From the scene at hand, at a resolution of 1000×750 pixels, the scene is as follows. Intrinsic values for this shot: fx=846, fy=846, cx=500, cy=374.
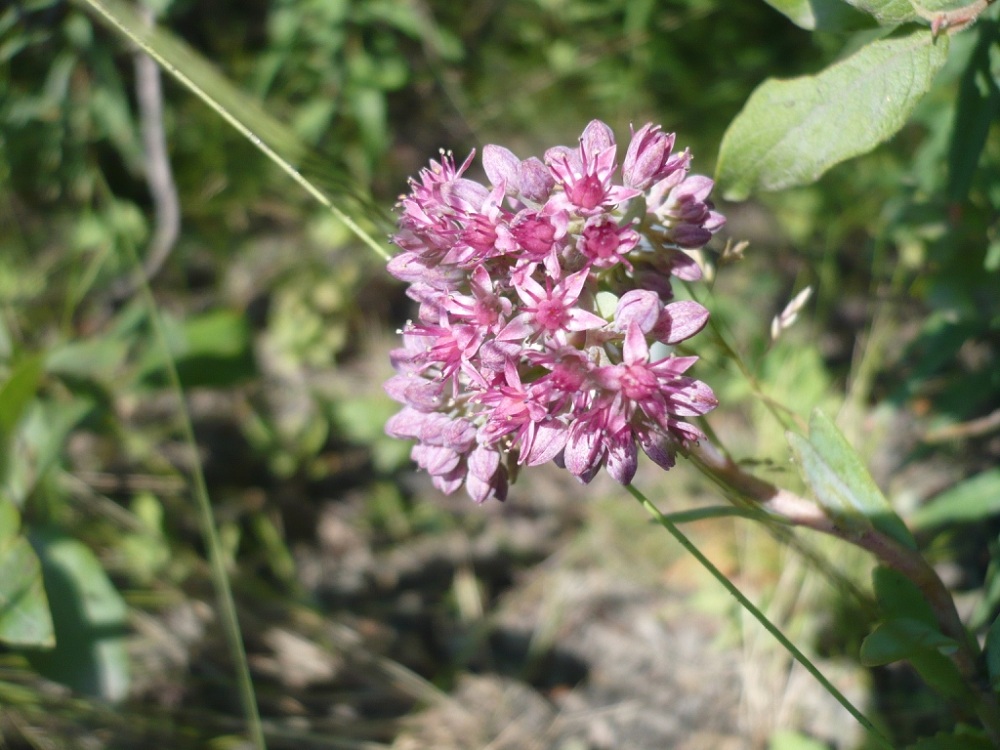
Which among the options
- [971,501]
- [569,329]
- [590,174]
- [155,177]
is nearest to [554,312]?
[569,329]

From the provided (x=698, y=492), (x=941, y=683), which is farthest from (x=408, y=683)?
(x=941, y=683)

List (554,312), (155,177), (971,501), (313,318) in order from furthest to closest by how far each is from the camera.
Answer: (313,318) → (155,177) → (971,501) → (554,312)

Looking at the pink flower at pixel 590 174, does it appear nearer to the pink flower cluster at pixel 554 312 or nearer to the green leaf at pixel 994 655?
the pink flower cluster at pixel 554 312

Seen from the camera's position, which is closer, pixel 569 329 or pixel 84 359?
pixel 569 329

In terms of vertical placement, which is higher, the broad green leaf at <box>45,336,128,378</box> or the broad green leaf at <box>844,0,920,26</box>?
the broad green leaf at <box>844,0,920,26</box>

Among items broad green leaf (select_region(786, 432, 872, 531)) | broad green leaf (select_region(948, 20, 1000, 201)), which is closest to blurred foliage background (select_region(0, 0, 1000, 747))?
Answer: broad green leaf (select_region(948, 20, 1000, 201))

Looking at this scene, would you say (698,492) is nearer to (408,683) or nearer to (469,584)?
(469,584)

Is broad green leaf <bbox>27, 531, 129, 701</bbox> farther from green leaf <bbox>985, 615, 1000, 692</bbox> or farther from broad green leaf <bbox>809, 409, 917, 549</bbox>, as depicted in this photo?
green leaf <bbox>985, 615, 1000, 692</bbox>

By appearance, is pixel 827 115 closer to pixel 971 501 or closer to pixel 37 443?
pixel 971 501
